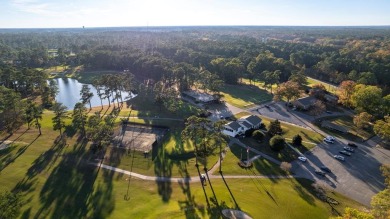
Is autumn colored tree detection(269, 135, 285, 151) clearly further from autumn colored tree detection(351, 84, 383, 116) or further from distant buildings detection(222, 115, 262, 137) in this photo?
autumn colored tree detection(351, 84, 383, 116)

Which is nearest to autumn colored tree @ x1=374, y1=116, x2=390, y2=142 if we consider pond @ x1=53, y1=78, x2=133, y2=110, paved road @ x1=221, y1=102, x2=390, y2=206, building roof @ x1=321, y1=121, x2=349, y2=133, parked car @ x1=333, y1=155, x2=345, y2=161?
paved road @ x1=221, y1=102, x2=390, y2=206

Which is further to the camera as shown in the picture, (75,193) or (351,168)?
(351,168)

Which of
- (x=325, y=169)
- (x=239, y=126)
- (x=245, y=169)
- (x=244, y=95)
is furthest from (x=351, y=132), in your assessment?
(x=244, y=95)

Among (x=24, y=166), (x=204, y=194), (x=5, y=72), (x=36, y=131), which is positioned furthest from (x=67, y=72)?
(x=204, y=194)

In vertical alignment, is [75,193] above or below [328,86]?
below

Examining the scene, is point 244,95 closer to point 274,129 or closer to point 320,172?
point 274,129

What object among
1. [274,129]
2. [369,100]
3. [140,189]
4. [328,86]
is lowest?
[140,189]

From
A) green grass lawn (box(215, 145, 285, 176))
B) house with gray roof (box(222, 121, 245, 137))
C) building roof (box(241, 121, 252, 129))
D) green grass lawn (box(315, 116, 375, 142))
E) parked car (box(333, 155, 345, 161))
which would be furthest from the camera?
building roof (box(241, 121, 252, 129))

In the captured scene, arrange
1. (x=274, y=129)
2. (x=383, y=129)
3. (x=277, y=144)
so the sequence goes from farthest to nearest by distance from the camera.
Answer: (x=274, y=129)
(x=383, y=129)
(x=277, y=144)
